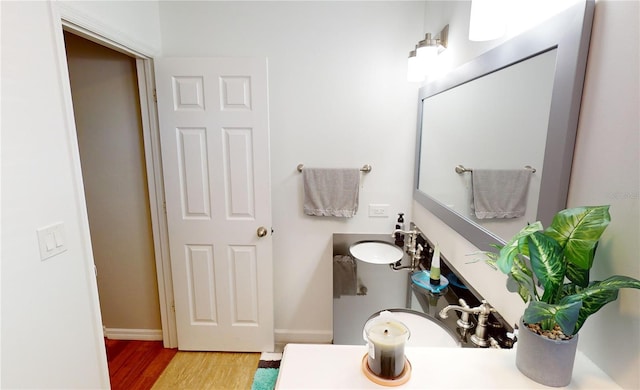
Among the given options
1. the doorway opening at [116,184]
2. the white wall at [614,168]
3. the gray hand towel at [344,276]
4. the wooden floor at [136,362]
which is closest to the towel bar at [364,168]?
the gray hand towel at [344,276]

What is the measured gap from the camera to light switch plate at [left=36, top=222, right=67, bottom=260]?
1054 millimetres

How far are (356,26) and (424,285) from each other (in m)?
1.63

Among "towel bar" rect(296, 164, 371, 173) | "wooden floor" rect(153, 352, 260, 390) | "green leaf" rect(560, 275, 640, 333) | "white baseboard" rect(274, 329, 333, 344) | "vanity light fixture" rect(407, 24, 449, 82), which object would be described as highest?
"vanity light fixture" rect(407, 24, 449, 82)

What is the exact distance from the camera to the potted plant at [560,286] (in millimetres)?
558

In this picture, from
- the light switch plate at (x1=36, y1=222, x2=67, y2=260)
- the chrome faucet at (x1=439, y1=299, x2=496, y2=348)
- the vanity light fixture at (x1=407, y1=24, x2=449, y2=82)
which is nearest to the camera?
the chrome faucet at (x1=439, y1=299, x2=496, y2=348)

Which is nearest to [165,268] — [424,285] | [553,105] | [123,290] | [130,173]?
[123,290]

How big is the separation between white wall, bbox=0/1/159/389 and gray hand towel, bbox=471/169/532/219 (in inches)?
63.8

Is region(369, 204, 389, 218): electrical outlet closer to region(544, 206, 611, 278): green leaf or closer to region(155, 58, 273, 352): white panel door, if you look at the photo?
region(155, 58, 273, 352): white panel door

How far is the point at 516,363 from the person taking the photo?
0.68 metres

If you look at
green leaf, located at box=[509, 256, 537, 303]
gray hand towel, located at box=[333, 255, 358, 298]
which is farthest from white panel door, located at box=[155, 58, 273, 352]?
green leaf, located at box=[509, 256, 537, 303]

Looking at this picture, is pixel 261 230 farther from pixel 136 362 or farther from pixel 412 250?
pixel 136 362

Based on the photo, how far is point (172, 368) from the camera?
1.99 meters

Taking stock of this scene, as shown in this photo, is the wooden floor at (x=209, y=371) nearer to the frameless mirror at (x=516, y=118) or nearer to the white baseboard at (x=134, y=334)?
the white baseboard at (x=134, y=334)

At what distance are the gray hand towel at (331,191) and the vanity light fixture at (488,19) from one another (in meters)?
1.19
